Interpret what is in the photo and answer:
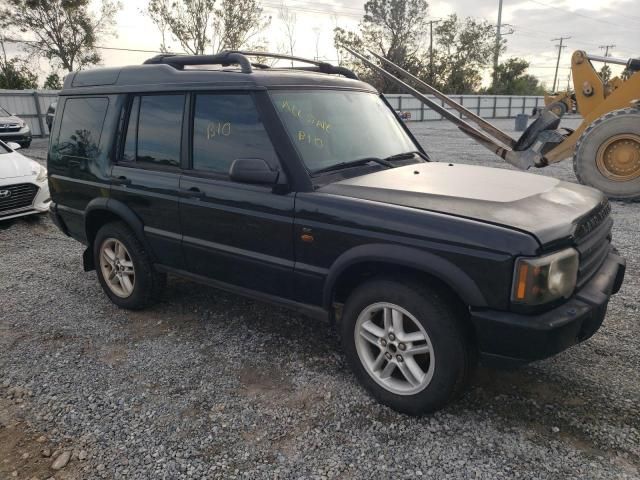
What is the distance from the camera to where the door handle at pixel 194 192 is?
3.41 meters

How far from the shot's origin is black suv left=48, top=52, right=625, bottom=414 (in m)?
2.40

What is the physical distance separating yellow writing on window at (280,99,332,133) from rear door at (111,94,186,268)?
0.86 metres

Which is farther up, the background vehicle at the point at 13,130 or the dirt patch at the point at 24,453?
the background vehicle at the point at 13,130

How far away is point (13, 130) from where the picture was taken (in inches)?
627

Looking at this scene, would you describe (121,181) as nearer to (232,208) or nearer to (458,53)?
(232,208)

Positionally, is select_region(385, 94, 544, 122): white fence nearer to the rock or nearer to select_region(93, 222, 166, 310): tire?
select_region(93, 222, 166, 310): tire

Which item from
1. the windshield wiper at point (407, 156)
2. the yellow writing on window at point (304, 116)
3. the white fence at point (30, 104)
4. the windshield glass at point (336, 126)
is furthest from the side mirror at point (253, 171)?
the white fence at point (30, 104)

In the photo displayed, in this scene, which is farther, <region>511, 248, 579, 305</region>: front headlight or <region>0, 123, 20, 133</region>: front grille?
<region>0, 123, 20, 133</region>: front grille

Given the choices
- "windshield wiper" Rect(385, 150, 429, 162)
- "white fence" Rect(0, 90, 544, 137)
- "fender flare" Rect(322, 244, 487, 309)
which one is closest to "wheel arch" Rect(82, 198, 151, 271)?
"fender flare" Rect(322, 244, 487, 309)

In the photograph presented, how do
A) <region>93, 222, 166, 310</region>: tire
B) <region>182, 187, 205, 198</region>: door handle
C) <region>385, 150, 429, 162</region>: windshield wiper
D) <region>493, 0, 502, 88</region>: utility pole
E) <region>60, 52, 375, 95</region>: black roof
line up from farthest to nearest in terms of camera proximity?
<region>493, 0, 502, 88</region>: utility pole, <region>93, 222, 166, 310</region>: tire, <region>385, 150, 429, 162</region>: windshield wiper, <region>182, 187, 205, 198</region>: door handle, <region>60, 52, 375, 95</region>: black roof

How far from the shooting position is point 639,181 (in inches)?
312

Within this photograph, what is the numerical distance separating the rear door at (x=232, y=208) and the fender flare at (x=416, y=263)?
1.48 ft

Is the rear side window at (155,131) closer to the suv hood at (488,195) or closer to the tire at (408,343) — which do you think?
the suv hood at (488,195)

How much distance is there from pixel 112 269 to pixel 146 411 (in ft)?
5.94
